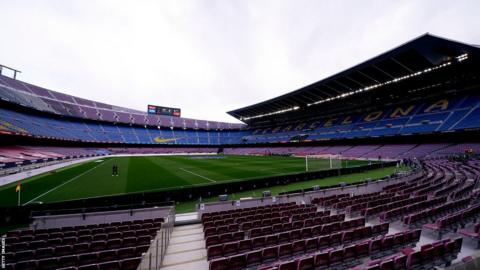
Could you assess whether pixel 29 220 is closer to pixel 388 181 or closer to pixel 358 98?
pixel 388 181

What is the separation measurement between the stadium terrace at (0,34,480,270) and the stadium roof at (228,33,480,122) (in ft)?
0.98

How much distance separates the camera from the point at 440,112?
3744cm

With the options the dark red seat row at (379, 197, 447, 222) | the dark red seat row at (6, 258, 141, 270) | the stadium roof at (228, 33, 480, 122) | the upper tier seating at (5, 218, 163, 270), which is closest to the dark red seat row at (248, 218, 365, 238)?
the dark red seat row at (379, 197, 447, 222)

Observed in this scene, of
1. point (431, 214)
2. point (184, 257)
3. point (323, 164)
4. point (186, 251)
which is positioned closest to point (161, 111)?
point (323, 164)

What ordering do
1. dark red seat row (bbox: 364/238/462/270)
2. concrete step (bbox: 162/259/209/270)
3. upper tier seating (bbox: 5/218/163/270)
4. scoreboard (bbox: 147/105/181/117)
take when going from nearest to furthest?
dark red seat row (bbox: 364/238/462/270), upper tier seating (bbox: 5/218/163/270), concrete step (bbox: 162/259/209/270), scoreboard (bbox: 147/105/181/117)

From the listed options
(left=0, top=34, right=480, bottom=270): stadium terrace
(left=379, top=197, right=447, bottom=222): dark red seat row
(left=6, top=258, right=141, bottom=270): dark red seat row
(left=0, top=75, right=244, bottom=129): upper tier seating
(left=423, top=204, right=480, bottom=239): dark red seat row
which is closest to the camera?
(left=6, top=258, right=141, bottom=270): dark red seat row

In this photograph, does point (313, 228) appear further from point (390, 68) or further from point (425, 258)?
point (390, 68)

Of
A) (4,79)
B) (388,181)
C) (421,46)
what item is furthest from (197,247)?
(4,79)

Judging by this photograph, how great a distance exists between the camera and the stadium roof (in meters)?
31.2

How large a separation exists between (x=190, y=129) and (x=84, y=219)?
8613 cm

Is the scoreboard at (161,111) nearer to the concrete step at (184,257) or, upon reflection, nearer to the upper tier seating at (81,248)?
the upper tier seating at (81,248)

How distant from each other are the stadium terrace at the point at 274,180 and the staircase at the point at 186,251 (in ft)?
0.23

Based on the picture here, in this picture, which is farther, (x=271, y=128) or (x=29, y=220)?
(x=271, y=128)

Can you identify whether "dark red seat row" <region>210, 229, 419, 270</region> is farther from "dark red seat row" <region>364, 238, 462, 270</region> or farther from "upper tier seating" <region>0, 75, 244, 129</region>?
"upper tier seating" <region>0, 75, 244, 129</region>
